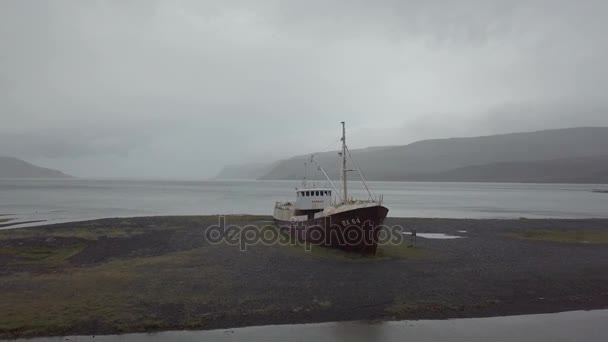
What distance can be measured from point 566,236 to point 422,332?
36197 mm

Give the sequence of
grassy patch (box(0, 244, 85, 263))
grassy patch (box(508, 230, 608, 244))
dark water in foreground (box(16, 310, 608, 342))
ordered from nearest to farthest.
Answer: dark water in foreground (box(16, 310, 608, 342))
grassy patch (box(0, 244, 85, 263))
grassy patch (box(508, 230, 608, 244))

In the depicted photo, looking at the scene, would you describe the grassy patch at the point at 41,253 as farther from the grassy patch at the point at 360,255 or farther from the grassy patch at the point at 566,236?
the grassy patch at the point at 566,236

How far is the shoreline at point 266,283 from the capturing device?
1889 cm

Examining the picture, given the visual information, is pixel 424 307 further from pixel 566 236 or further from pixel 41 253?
pixel 566 236

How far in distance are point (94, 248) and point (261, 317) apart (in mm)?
23224

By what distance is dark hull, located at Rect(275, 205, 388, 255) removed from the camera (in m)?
32.1

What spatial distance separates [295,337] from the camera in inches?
675

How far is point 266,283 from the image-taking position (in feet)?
80.6

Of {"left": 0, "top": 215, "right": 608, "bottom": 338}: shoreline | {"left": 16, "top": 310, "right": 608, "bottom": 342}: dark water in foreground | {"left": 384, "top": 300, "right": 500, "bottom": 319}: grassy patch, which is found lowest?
{"left": 16, "top": 310, "right": 608, "bottom": 342}: dark water in foreground

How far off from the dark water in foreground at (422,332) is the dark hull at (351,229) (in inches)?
522

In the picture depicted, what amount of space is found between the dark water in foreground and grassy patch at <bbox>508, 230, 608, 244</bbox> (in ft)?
88.0

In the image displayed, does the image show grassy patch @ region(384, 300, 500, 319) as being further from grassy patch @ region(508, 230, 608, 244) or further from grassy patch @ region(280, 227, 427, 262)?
grassy patch @ region(508, 230, 608, 244)

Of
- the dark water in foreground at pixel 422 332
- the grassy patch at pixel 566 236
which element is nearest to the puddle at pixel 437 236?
the grassy patch at pixel 566 236

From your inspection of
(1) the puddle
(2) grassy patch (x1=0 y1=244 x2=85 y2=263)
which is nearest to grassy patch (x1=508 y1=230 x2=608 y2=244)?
(1) the puddle
